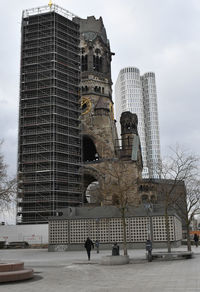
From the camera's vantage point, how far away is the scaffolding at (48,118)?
51.5m

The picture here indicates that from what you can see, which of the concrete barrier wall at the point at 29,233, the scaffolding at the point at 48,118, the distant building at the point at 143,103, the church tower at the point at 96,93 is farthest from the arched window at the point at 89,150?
the distant building at the point at 143,103

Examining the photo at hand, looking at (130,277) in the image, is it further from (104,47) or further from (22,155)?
(104,47)

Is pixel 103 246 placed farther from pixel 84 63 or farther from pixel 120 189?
pixel 84 63

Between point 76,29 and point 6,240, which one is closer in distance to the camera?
point 6,240

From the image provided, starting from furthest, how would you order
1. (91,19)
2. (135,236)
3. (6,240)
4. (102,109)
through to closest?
(91,19) < (102,109) < (6,240) < (135,236)

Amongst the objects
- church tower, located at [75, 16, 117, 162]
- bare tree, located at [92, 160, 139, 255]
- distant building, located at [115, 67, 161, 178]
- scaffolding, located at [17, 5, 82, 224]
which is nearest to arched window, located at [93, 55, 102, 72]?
church tower, located at [75, 16, 117, 162]

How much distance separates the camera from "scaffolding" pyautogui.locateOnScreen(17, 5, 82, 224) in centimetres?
5147

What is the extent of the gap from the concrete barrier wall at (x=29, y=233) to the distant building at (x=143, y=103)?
Result: 125m

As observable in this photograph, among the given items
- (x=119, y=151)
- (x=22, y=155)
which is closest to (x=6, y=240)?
(x=22, y=155)

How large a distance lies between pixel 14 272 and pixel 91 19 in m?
72.7

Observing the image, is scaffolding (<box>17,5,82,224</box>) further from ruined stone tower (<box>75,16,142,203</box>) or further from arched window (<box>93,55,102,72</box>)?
arched window (<box>93,55,102,72</box>)

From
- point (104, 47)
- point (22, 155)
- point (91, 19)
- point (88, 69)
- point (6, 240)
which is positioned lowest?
point (6, 240)

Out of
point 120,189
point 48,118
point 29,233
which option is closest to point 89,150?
point 48,118

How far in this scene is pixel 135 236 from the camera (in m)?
33.8
